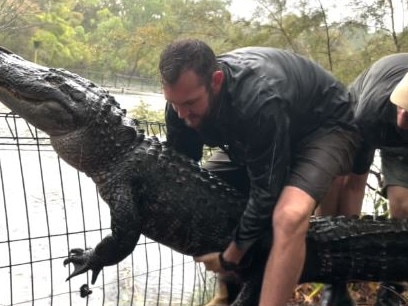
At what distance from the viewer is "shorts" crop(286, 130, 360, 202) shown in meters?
2.76

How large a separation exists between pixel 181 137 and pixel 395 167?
52.8 inches

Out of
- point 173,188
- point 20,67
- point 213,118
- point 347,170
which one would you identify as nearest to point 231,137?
point 213,118

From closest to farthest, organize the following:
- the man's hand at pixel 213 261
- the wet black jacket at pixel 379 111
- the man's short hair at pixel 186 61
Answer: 1. the man's short hair at pixel 186 61
2. the man's hand at pixel 213 261
3. the wet black jacket at pixel 379 111

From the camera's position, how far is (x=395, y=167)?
11.3ft

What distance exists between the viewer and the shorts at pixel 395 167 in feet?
11.1

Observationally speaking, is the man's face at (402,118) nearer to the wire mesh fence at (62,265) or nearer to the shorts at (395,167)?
the shorts at (395,167)

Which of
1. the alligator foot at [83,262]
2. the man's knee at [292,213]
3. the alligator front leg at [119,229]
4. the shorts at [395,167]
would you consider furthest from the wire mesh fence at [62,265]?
the shorts at [395,167]

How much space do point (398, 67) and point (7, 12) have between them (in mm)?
17644

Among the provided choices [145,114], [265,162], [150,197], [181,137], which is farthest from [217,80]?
[145,114]

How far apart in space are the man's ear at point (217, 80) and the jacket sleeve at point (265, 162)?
0.22 m

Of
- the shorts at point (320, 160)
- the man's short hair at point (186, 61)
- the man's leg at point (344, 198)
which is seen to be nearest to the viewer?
the man's short hair at point (186, 61)

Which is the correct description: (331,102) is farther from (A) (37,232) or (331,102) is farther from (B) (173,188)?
(A) (37,232)

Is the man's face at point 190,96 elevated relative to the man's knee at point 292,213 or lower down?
elevated

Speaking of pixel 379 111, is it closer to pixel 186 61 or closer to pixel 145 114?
pixel 186 61
